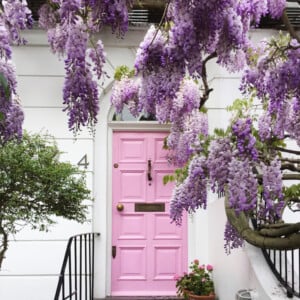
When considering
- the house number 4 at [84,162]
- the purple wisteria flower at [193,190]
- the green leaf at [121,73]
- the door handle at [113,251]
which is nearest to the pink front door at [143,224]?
the door handle at [113,251]

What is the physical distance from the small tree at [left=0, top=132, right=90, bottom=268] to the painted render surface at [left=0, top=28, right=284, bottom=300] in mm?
2283

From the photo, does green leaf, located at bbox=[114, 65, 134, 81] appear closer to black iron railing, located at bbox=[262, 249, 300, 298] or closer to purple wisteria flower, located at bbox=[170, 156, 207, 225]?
purple wisteria flower, located at bbox=[170, 156, 207, 225]

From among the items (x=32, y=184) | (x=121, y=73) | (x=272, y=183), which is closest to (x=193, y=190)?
(x=272, y=183)

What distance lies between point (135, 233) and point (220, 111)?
1822mm

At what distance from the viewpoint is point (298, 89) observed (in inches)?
115

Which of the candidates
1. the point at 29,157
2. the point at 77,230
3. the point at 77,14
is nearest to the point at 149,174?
the point at 77,230

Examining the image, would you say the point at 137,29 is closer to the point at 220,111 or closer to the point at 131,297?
the point at 220,111

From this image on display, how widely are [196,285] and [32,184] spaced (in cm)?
284

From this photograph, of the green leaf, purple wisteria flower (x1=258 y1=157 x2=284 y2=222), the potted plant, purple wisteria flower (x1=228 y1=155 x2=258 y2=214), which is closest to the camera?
purple wisteria flower (x1=228 y1=155 x2=258 y2=214)

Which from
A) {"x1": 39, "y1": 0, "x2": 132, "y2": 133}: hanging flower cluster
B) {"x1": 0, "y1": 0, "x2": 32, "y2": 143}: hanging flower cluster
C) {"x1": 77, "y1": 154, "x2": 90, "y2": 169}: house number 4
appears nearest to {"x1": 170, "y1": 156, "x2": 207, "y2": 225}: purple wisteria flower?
{"x1": 39, "y1": 0, "x2": 132, "y2": 133}: hanging flower cluster

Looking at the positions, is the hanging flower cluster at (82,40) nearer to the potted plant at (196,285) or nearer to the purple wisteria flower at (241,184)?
the purple wisteria flower at (241,184)

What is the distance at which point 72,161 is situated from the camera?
671 centimetres

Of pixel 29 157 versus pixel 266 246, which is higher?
pixel 29 157

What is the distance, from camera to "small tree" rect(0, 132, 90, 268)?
404 centimetres
